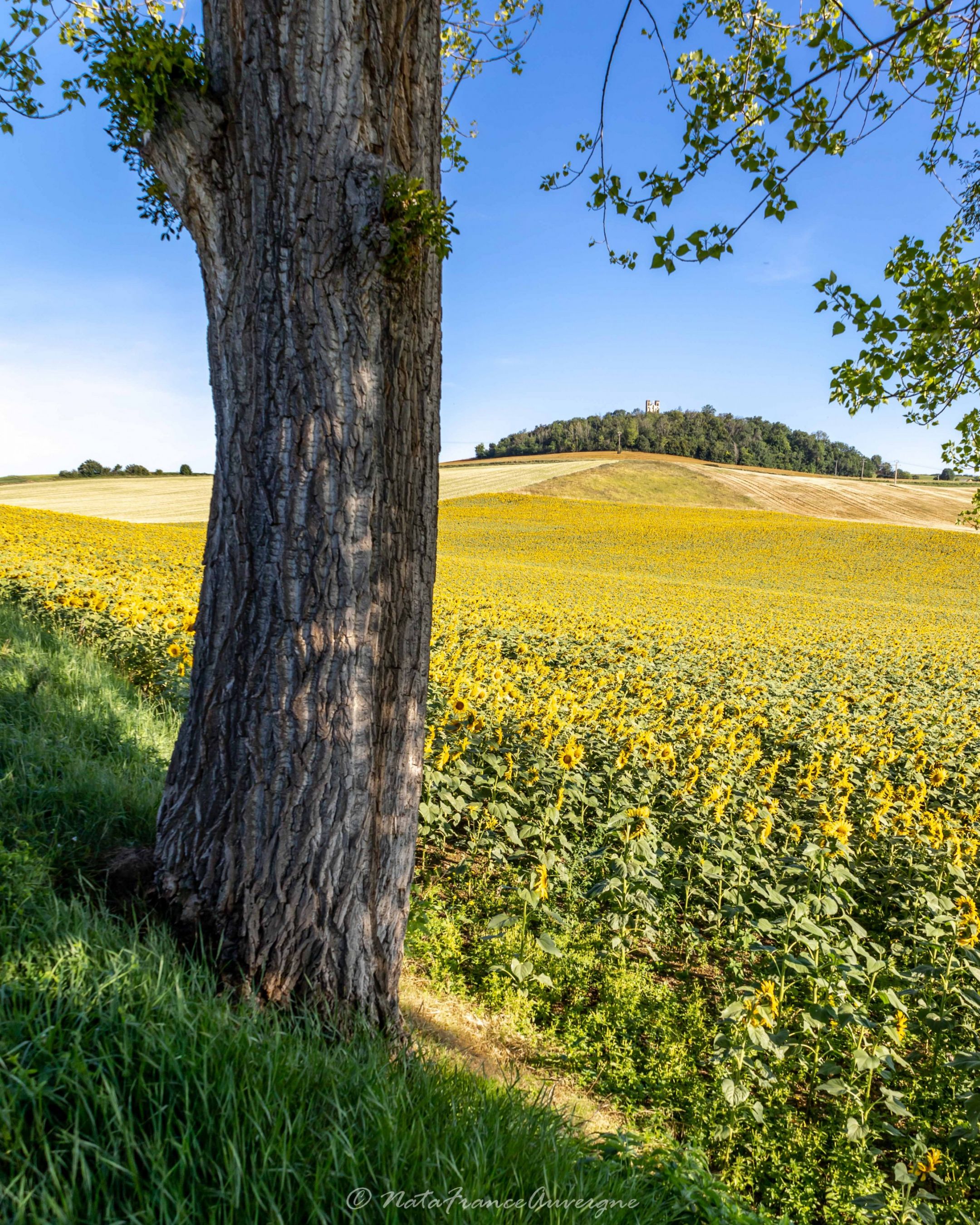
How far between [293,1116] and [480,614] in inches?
363

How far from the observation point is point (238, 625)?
1.98 m

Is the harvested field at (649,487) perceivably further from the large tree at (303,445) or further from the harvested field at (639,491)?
the large tree at (303,445)

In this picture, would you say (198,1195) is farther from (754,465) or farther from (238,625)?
(754,465)

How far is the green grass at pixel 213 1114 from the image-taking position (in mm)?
1182

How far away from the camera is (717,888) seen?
12.6 feet

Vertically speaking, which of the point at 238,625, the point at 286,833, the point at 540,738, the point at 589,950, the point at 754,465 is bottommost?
the point at 589,950

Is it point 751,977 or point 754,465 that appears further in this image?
point 754,465

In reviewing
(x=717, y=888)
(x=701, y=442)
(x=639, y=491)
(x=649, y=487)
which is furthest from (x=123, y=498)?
(x=701, y=442)

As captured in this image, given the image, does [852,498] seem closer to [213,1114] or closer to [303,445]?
[303,445]

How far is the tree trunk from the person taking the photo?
6.21ft

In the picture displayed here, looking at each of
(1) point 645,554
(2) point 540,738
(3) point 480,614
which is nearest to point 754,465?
(1) point 645,554

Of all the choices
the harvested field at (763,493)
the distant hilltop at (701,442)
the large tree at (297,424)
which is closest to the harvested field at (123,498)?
the harvested field at (763,493)

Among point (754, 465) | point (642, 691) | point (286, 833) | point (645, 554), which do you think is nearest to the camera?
point (286, 833)

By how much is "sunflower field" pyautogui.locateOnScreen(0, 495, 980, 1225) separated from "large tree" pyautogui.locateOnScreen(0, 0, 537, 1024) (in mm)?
1426
